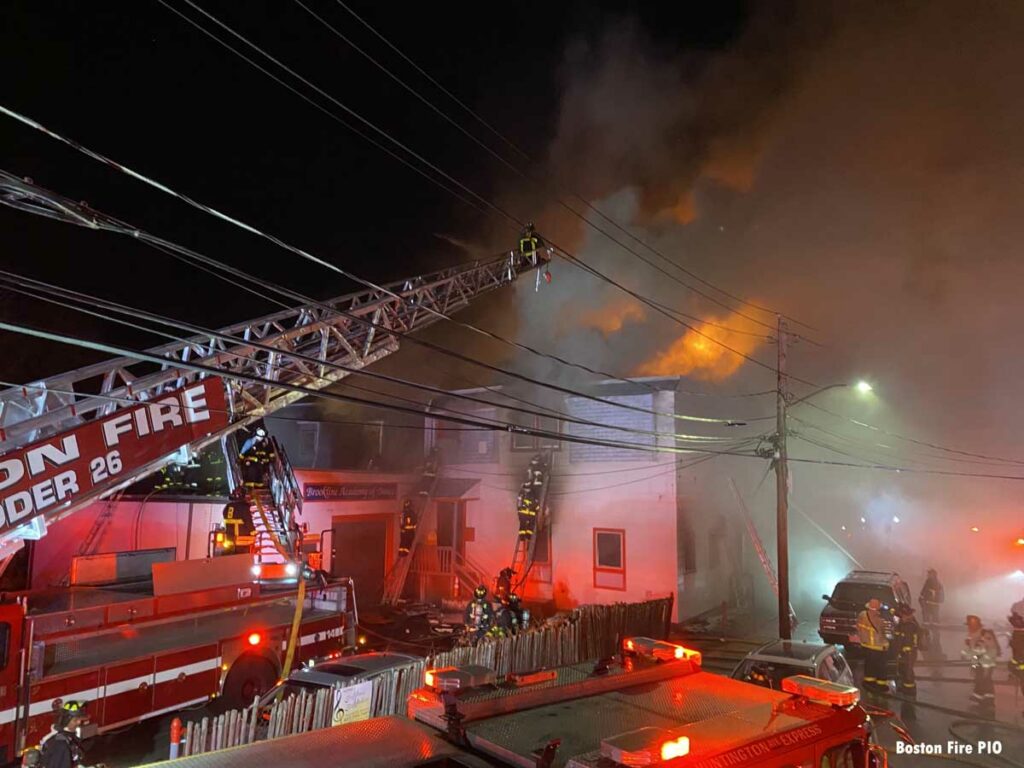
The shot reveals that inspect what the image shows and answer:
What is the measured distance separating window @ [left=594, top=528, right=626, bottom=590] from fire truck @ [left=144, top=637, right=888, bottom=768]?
44.3 feet

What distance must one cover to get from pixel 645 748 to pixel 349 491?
17363 millimetres

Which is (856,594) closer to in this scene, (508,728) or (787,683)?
(787,683)

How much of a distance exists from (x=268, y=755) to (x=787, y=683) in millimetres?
2957

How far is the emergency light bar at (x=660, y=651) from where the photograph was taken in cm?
454

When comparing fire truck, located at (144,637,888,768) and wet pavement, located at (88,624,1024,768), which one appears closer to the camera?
fire truck, located at (144,637,888,768)

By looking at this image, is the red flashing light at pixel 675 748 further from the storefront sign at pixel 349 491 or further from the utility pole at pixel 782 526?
the storefront sign at pixel 349 491

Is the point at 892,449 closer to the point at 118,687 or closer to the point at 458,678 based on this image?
the point at 118,687

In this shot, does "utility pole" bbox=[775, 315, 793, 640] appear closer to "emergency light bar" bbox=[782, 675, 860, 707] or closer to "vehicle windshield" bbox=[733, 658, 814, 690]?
"vehicle windshield" bbox=[733, 658, 814, 690]

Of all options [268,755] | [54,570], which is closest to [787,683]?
[268,755]

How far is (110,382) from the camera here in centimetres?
721

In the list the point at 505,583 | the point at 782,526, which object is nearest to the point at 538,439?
the point at 505,583

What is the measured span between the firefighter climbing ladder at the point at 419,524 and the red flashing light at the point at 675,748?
17.0 m

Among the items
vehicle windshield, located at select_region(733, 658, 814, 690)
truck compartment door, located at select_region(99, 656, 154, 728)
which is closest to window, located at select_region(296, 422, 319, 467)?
truck compartment door, located at select_region(99, 656, 154, 728)

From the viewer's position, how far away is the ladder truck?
20.4 feet
